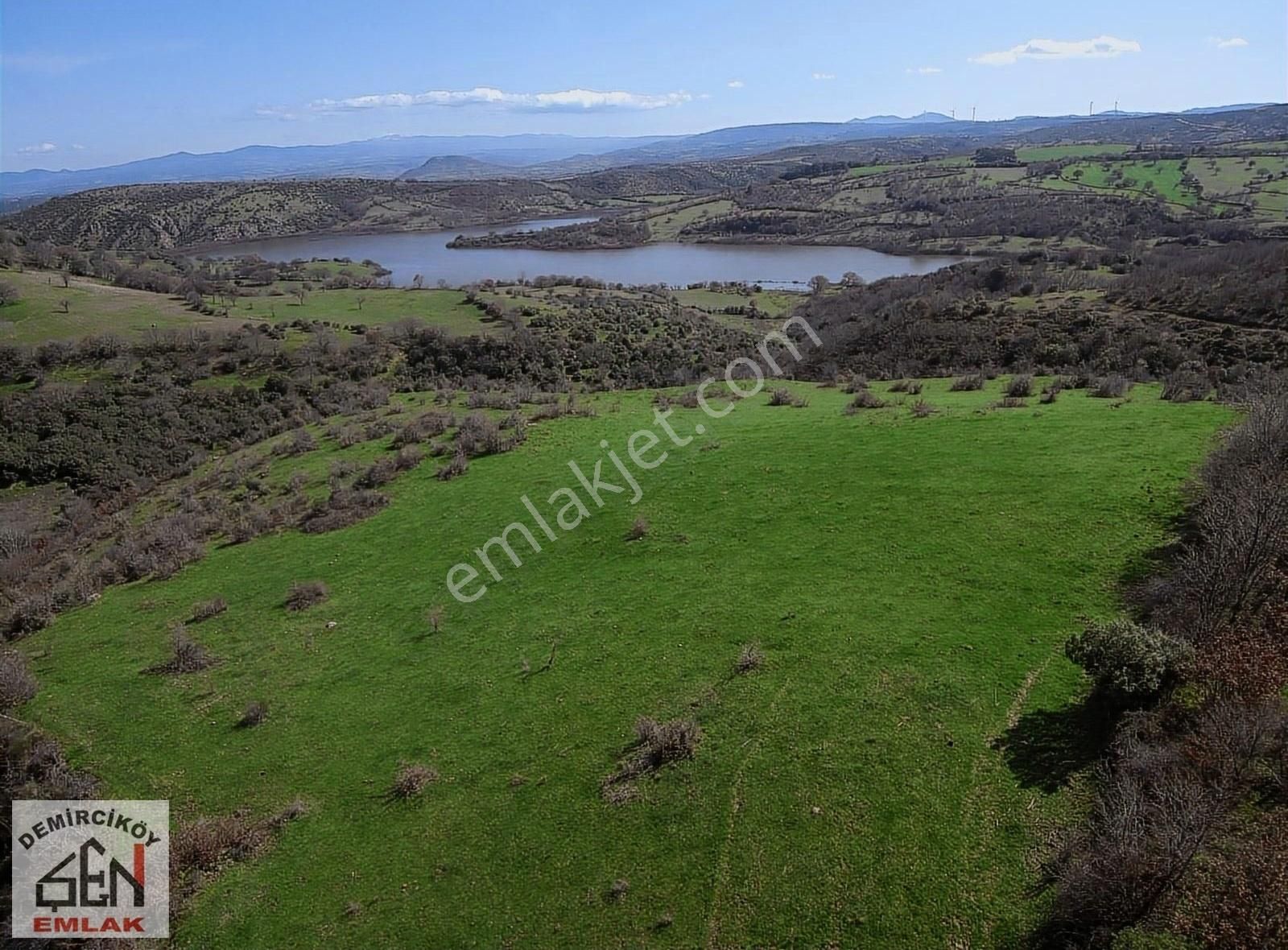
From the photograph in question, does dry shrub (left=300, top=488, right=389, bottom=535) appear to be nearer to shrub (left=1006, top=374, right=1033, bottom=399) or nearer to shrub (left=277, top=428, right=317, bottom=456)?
shrub (left=277, top=428, right=317, bottom=456)

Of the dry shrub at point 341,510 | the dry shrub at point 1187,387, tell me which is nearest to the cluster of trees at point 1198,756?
the dry shrub at point 1187,387

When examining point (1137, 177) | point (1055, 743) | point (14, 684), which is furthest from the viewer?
point (1137, 177)

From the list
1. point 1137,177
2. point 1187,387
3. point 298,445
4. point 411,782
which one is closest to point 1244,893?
point 411,782

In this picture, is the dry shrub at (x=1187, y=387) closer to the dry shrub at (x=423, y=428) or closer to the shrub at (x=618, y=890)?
the shrub at (x=618, y=890)

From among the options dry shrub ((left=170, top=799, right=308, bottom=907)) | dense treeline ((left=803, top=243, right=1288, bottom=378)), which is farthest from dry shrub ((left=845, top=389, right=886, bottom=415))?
dry shrub ((left=170, top=799, right=308, bottom=907))

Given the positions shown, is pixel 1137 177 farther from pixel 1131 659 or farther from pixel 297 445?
pixel 1131 659

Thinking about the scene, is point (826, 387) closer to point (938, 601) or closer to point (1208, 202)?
point (938, 601)
